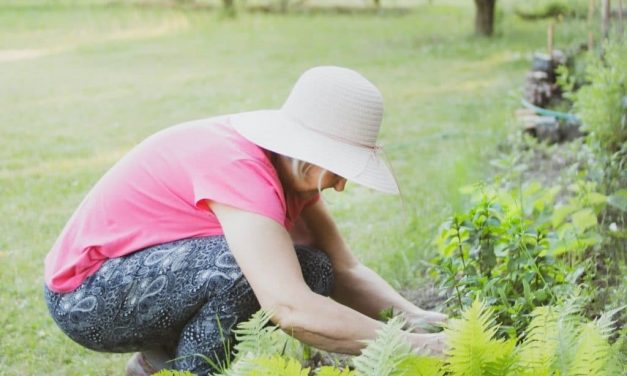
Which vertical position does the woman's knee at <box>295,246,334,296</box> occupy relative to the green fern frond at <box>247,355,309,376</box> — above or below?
below

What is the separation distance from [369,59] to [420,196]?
5.40 metres

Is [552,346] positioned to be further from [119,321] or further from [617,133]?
[617,133]

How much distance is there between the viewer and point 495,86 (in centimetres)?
813

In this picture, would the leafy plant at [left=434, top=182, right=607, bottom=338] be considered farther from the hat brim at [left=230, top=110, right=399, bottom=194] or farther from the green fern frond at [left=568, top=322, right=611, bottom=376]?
the green fern frond at [left=568, top=322, right=611, bottom=376]

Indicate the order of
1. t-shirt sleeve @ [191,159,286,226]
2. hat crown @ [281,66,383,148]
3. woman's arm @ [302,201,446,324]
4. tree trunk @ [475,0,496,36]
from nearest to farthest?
t-shirt sleeve @ [191,159,286,226] → hat crown @ [281,66,383,148] → woman's arm @ [302,201,446,324] → tree trunk @ [475,0,496,36]

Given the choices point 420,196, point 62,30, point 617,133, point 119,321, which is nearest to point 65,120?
point 420,196

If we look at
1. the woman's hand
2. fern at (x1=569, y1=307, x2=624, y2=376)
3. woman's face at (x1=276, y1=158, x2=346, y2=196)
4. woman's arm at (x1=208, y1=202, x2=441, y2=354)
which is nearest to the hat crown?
woman's face at (x1=276, y1=158, x2=346, y2=196)

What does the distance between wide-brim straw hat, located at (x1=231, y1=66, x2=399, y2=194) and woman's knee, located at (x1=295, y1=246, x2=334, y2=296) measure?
39 cm

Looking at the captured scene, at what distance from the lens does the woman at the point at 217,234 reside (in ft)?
7.14

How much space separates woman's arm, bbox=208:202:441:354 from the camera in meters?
2.14

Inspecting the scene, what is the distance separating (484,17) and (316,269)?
914 centimetres

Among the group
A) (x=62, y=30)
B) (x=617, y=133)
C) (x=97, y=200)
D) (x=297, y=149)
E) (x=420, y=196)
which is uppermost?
(x=297, y=149)

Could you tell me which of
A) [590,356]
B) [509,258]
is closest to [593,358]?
[590,356]

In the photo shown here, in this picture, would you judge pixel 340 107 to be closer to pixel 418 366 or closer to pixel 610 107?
pixel 418 366
